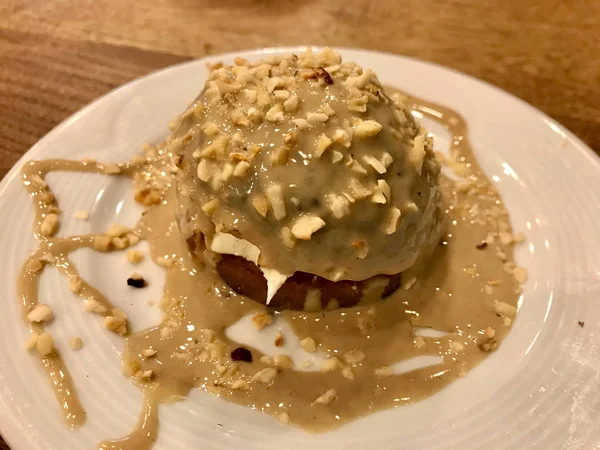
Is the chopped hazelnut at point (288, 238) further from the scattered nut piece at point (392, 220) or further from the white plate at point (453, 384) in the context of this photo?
the white plate at point (453, 384)

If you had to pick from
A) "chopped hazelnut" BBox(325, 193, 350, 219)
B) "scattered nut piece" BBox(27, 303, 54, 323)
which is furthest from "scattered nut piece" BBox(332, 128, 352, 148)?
"scattered nut piece" BBox(27, 303, 54, 323)

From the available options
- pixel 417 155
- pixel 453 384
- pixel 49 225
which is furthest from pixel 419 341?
pixel 49 225

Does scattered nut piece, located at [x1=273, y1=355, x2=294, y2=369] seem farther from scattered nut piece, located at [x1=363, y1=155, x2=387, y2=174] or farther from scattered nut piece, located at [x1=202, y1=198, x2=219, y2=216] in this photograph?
scattered nut piece, located at [x1=363, y1=155, x2=387, y2=174]

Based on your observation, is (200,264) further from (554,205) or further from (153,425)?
(554,205)

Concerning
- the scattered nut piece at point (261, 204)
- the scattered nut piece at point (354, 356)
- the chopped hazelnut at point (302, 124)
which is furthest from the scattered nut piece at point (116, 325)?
the chopped hazelnut at point (302, 124)

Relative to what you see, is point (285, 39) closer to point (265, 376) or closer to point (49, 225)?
point (49, 225)

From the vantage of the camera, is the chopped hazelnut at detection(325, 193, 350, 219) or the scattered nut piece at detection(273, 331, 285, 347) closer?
the chopped hazelnut at detection(325, 193, 350, 219)
